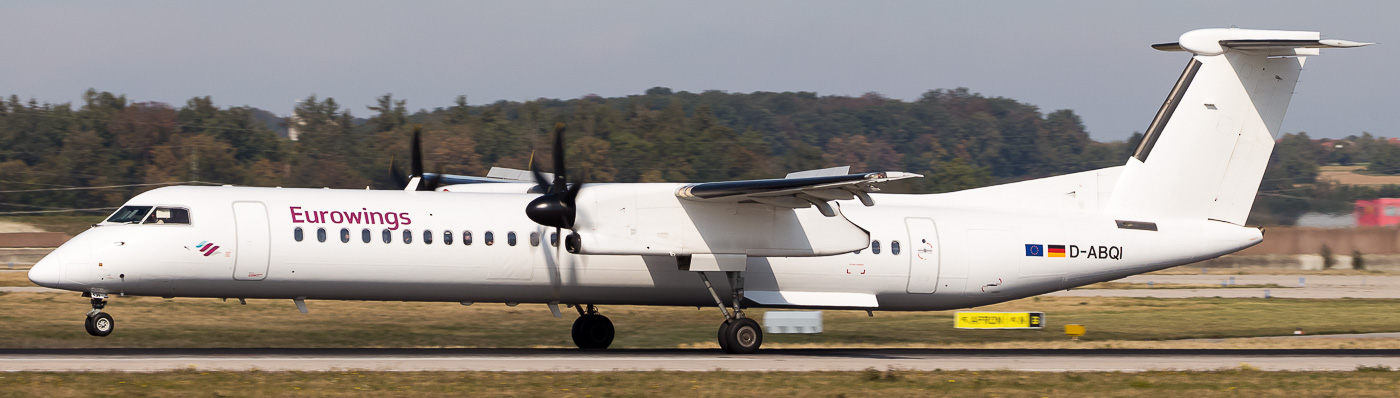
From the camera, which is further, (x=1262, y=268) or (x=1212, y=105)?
(x=1262, y=268)

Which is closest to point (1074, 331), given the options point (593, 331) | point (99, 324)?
point (593, 331)

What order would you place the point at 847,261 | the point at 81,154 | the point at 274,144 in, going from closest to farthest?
the point at 847,261, the point at 81,154, the point at 274,144

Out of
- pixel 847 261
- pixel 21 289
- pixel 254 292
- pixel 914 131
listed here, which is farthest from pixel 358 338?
pixel 914 131

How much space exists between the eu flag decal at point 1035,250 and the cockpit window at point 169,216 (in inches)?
460

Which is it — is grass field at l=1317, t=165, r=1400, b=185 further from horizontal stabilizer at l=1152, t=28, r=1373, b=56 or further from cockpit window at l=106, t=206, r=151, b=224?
cockpit window at l=106, t=206, r=151, b=224

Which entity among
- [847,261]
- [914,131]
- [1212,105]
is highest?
[914,131]

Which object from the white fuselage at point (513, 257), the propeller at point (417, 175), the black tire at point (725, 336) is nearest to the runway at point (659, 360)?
the black tire at point (725, 336)

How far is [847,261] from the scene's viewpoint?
60.8ft

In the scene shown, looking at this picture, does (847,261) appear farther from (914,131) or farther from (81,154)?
(914,131)

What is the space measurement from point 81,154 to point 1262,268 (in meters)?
41.9

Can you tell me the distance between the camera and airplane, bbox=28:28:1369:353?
1622 cm

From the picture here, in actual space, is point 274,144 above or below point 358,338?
above

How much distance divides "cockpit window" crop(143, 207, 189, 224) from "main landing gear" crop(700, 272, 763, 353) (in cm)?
675

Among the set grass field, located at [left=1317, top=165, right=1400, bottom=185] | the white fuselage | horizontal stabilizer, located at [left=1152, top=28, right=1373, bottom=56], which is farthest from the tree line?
horizontal stabilizer, located at [left=1152, top=28, right=1373, bottom=56]
